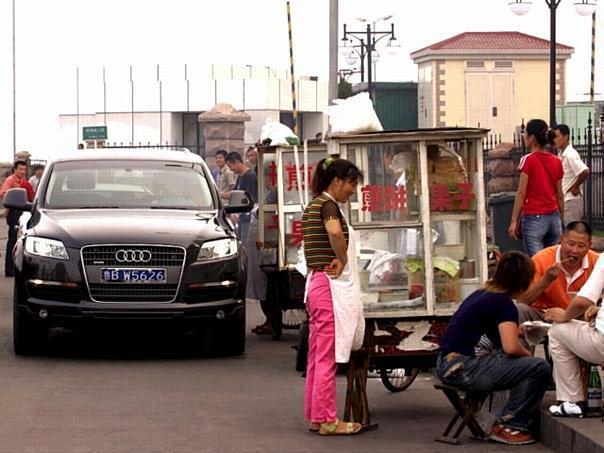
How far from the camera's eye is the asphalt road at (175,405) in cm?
995

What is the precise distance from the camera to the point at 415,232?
36.5 ft

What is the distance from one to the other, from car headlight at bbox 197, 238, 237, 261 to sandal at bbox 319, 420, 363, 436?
4140mm

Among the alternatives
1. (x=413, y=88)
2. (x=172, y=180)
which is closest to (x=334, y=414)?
(x=172, y=180)

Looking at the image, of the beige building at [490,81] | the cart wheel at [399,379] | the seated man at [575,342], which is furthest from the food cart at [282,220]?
the beige building at [490,81]

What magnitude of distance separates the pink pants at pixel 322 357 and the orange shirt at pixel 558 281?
163 cm

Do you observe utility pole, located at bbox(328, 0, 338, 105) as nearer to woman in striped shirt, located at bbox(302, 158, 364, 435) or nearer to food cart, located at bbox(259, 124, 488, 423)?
food cart, located at bbox(259, 124, 488, 423)

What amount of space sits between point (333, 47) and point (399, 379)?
1452 cm

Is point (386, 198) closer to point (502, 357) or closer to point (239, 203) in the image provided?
point (502, 357)

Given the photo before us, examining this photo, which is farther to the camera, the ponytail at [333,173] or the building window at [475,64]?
the building window at [475,64]

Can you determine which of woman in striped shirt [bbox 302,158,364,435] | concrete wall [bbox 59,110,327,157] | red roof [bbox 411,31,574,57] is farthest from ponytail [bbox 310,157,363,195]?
red roof [bbox 411,31,574,57]

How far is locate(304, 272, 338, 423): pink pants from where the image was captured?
10.2m

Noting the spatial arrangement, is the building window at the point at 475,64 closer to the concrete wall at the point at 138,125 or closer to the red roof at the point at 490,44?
the red roof at the point at 490,44

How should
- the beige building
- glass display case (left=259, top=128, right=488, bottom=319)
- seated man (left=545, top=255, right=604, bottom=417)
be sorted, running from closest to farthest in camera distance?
seated man (left=545, top=255, right=604, bottom=417)
glass display case (left=259, top=128, right=488, bottom=319)
the beige building

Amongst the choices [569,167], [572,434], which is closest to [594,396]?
[572,434]
